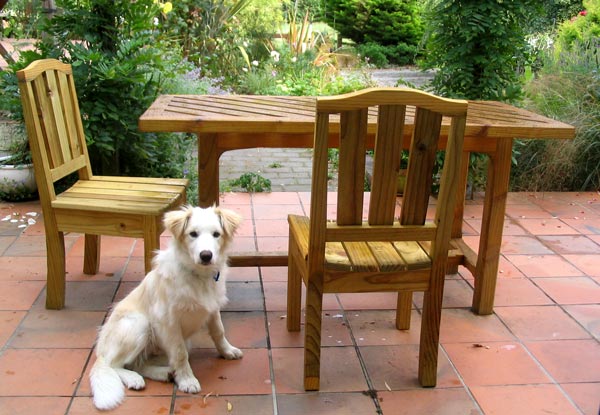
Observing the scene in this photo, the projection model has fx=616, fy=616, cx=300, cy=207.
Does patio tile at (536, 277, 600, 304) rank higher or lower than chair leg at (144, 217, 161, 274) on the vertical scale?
lower

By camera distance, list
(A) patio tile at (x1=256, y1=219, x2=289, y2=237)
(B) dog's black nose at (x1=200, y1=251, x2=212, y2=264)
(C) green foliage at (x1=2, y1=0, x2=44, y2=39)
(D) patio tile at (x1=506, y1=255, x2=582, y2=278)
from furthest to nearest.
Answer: (C) green foliage at (x1=2, y1=0, x2=44, y2=39)
(A) patio tile at (x1=256, y1=219, x2=289, y2=237)
(D) patio tile at (x1=506, y1=255, x2=582, y2=278)
(B) dog's black nose at (x1=200, y1=251, x2=212, y2=264)

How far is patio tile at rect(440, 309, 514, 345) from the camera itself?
3.22 m

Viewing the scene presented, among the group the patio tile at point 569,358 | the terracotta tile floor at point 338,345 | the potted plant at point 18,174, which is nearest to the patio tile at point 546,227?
the terracotta tile floor at point 338,345

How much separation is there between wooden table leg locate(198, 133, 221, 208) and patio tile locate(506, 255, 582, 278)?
2.16m

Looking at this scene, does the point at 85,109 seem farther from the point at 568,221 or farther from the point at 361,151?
the point at 568,221

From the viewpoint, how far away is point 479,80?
5.39 meters

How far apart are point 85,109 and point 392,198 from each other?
3.02 metres

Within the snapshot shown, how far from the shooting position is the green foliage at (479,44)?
5.11 metres

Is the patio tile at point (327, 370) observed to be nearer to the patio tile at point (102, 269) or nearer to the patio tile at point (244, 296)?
the patio tile at point (244, 296)

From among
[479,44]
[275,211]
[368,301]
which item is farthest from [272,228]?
[479,44]

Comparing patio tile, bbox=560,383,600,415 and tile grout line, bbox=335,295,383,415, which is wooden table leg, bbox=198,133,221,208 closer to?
tile grout line, bbox=335,295,383,415

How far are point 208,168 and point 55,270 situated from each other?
3.25 feet

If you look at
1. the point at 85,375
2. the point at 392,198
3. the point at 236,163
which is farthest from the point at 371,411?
the point at 236,163

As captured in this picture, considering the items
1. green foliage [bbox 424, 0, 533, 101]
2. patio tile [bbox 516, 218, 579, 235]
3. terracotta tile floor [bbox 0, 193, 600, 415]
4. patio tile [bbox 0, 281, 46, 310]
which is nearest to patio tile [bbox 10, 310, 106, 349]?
terracotta tile floor [bbox 0, 193, 600, 415]
